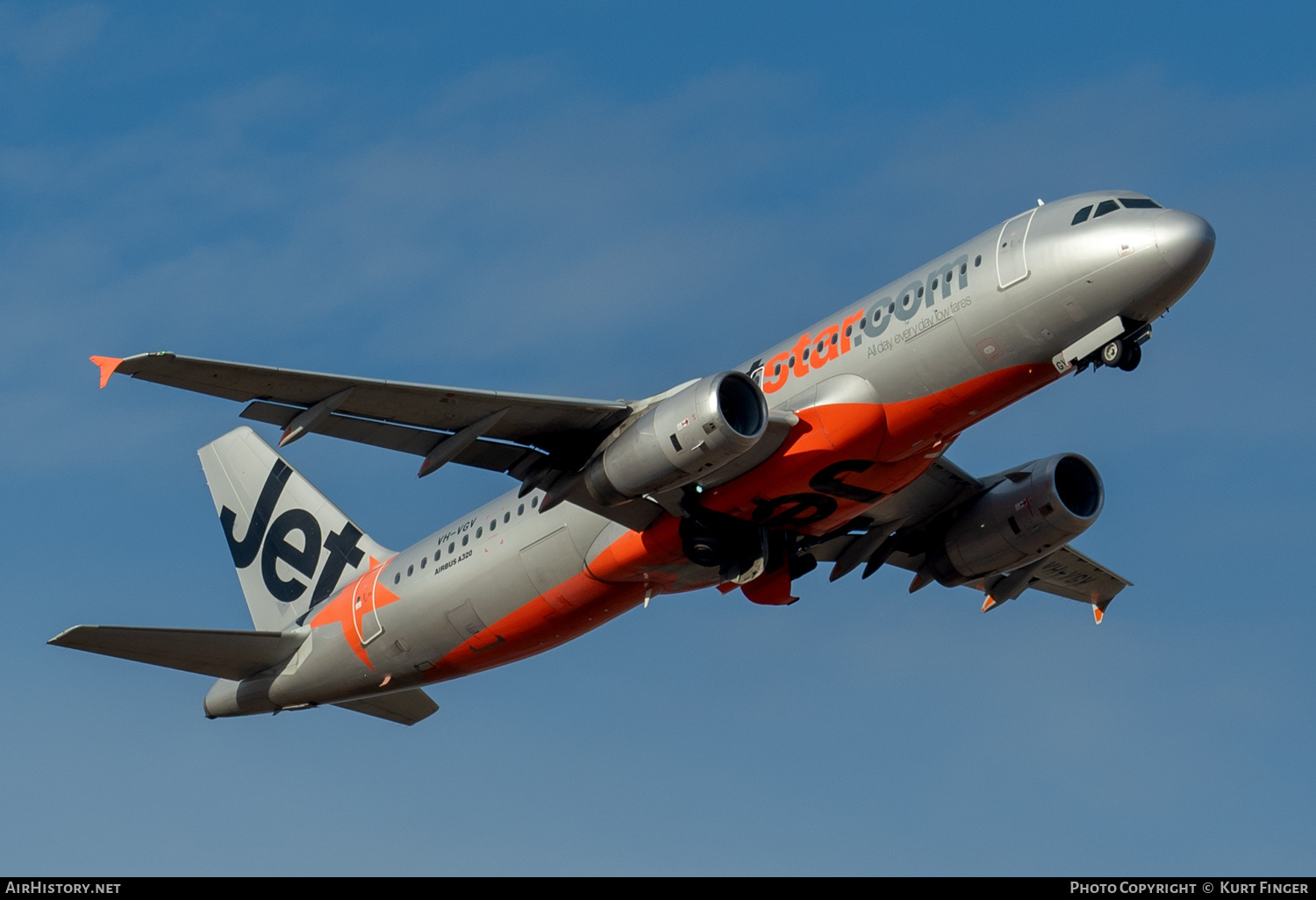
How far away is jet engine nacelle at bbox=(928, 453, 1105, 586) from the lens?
35.4 metres

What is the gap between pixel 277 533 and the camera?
42125mm

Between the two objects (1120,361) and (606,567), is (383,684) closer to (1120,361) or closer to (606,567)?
(606,567)

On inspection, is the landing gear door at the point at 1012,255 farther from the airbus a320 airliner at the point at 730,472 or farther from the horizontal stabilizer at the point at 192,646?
the horizontal stabilizer at the point at 192,646

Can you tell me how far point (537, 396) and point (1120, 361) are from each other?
35.9 ft

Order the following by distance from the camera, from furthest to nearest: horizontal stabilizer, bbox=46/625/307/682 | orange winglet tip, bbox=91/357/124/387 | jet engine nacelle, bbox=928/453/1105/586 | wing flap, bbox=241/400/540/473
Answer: jet engine nacelle, bbox=928/453/1105/586, horizontal stabilizer, bbox=46/625/307/682, wing flap, bbox=241/400/540/473, orange winglet tip, bbox=91/357/124/387

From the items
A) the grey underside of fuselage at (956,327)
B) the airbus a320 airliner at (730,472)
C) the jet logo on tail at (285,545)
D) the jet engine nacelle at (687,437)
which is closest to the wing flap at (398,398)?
the airbus a320 airliner at (730,472)

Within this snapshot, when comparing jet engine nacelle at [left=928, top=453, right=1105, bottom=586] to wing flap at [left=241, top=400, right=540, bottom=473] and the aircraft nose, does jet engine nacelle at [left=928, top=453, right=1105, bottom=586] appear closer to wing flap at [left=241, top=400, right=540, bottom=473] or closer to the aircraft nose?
the aircraft nose

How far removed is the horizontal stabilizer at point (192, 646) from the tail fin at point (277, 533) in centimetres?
213

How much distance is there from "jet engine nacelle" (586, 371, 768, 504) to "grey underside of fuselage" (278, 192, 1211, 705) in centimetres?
182

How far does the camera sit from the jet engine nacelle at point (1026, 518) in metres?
35.4

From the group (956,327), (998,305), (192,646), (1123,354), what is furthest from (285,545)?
(1123,354)

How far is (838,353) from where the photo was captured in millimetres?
30000

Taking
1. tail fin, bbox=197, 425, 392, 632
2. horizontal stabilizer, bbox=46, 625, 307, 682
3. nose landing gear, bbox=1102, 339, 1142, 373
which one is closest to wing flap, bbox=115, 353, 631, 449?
horizontal stabilizer, bbox=46, 625, 307, 682
